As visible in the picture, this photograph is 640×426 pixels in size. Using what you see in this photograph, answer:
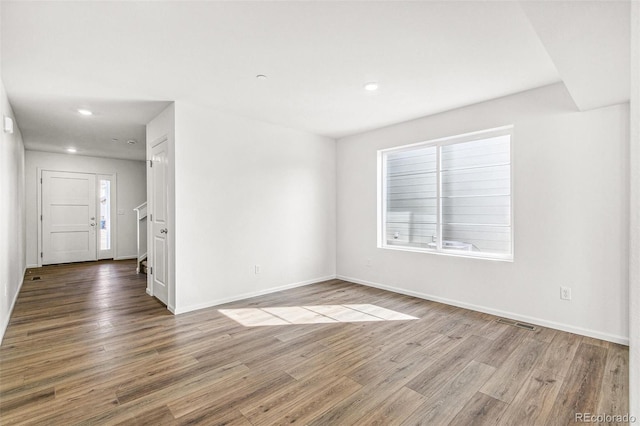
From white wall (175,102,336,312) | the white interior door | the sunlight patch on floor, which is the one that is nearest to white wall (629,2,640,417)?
the sunlight patch on floor

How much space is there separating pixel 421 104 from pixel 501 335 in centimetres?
266

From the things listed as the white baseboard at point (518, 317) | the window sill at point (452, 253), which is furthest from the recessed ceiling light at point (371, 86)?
the white baseboard at point (518, 317)

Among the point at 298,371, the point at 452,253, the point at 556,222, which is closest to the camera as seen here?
the point at 298,371

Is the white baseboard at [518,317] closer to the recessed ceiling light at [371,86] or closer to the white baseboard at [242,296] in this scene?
the white baseboard at [242,296]

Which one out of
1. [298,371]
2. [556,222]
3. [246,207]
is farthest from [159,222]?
[556,222]

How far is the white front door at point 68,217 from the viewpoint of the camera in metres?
6.92

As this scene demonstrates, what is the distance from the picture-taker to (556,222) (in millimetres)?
3260

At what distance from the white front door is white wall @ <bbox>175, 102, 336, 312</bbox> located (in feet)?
17.0

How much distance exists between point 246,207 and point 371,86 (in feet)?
7.54

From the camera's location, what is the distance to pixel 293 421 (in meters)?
1.91

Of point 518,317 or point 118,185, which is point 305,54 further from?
point 118,185

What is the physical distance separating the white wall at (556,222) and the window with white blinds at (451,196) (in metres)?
0.17

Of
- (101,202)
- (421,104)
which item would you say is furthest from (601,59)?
(101,202)

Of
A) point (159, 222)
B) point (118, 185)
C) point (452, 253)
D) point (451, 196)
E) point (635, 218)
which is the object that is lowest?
point (452, 253)
